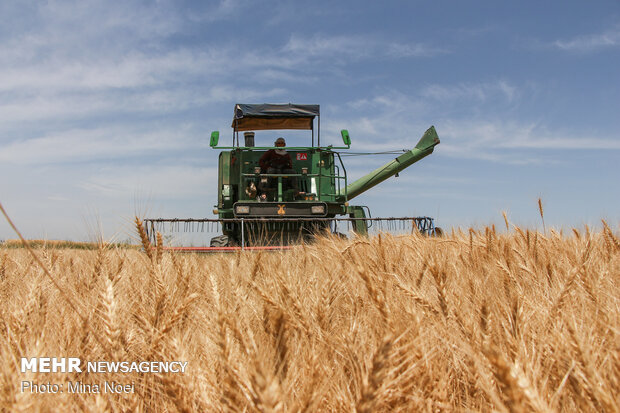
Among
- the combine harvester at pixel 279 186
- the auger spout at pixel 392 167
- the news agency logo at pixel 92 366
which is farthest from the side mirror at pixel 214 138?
the news agency logo at pixel 92 366

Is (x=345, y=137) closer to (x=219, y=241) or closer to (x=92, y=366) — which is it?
(x=219, y=241)

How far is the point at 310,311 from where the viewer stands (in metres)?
1.42

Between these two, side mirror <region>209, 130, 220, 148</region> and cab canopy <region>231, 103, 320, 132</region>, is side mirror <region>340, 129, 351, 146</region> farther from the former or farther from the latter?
side mirror <region>209, 130, 220, 148</region>

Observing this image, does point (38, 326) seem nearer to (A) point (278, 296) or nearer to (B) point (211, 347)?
(B) point (211, 347)

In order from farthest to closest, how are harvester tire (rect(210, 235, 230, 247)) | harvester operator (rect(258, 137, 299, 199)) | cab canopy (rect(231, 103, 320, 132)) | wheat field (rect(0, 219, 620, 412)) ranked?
harvester operator (rect(258, 137, 299, 199))
cab canopy (rect(231, 103, 320, 132))
harvester tire (rect(210, 235, 230, 247))
wheat field (rect(0, 219, 620, 412))

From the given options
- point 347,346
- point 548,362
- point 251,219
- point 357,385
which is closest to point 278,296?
point 347,346

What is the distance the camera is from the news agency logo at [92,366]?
2.84ft

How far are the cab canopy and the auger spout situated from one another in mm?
2177

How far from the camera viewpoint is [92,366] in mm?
1061

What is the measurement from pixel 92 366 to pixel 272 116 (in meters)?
7.29

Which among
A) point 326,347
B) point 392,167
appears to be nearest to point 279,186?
point 392,167

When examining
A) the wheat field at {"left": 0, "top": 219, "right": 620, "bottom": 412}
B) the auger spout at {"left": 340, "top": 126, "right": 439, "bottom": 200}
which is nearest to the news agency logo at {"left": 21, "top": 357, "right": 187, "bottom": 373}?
the wheat field at {"left": 0, "top": 219, "right": 620, "bottom": 412}

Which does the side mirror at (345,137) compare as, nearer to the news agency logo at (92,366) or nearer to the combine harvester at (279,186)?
the combine harvester at (279,186)

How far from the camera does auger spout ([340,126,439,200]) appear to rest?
1003 cm
